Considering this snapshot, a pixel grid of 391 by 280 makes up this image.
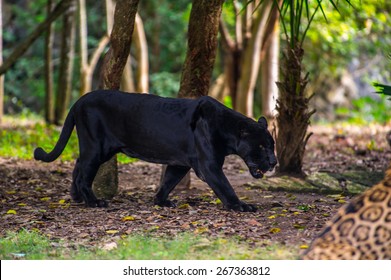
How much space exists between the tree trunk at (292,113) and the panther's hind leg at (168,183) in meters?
1.77

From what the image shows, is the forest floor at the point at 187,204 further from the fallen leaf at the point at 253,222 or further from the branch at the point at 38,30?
the branch at the point at 38,30

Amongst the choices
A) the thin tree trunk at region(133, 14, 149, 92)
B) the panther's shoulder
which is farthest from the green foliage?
the panther's shoulder

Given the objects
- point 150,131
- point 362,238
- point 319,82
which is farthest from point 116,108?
point 319,82

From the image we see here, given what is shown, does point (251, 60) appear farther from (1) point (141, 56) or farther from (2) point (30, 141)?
(2) point (30, 141)

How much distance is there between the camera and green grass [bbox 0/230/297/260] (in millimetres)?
5898

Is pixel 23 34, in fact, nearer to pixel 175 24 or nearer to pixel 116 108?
pixel 175 24

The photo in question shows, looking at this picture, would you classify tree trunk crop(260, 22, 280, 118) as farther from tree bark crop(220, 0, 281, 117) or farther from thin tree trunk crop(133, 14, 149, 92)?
thin tree trunk crop(133, 14, 149, 92)

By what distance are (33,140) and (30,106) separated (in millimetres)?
11380

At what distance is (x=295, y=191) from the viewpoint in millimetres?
9180

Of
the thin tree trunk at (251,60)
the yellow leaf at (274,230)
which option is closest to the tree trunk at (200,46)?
the yellow leaf at (274,230)

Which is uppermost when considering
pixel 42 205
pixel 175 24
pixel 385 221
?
pixel 175 24

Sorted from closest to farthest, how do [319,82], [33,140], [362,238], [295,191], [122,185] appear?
1. [362,238]
2. [295,191]
3. [122,185]
4. [33,140]
5. [319,82]

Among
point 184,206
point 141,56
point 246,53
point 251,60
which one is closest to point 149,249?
point 184,206

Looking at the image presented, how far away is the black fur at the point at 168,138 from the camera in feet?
24.9
